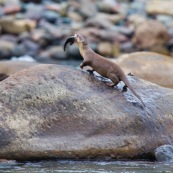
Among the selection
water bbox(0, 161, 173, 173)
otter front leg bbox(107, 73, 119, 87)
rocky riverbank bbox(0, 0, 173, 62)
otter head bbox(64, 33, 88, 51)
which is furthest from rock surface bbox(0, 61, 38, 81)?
rocky riverbank bbox(0, 0, 173, 62)

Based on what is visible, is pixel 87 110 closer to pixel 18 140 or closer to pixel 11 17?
pixel 18 140

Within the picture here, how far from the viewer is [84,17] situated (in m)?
31.8

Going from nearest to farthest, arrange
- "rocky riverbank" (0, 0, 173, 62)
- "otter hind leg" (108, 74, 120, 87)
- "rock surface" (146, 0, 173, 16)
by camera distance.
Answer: "otter hind leg" (108, 74, 120, 87) < "rocky riverbank" (0, 0, 173, 62) < "rock surface" (146, 0, 173, 16)

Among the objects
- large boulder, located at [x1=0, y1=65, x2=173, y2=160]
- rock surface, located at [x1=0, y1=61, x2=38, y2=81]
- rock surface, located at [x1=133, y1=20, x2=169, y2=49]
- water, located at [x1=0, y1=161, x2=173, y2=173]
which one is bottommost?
rock surface, located at [x1=133, y1=20, x2=169, y2=49]

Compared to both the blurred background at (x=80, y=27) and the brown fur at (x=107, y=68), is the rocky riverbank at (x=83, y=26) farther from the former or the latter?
the brown fur at (x=107, y=68)

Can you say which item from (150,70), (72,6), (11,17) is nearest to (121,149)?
(150,70)

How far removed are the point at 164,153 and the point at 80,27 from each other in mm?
21286

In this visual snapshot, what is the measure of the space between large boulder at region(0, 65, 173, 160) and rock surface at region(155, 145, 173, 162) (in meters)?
0.12

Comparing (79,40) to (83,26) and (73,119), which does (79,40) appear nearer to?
(73,119)

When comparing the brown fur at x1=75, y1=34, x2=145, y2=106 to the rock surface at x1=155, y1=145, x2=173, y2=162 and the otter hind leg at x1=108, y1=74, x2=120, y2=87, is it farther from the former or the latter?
the rock surface at x1=155, y1=145, x2=173, y2=162

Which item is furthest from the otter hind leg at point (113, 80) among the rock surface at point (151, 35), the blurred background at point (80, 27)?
the rock surface at point (151, 35)

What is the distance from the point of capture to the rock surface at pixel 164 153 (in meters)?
8.75

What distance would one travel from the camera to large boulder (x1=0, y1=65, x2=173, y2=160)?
859 centimetres

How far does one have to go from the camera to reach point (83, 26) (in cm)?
2997
